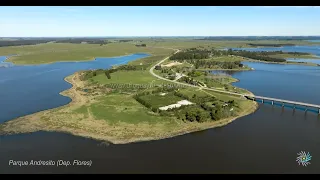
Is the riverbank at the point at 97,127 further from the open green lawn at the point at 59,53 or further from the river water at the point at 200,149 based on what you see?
the open green lawn at the point at 59,53

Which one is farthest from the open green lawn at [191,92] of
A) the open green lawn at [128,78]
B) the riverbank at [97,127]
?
the open green lawn at [128,78]

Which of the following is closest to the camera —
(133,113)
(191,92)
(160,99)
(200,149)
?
(200,149)

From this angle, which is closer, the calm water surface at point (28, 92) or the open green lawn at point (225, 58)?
the calm water surface at point (28, 92)

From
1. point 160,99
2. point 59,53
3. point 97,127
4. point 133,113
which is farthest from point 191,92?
point 59,53

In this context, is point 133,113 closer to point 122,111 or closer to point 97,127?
point 122,111

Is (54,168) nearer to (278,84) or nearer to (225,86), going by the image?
(225,86)

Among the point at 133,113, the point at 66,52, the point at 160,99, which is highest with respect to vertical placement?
the point at 66,52
